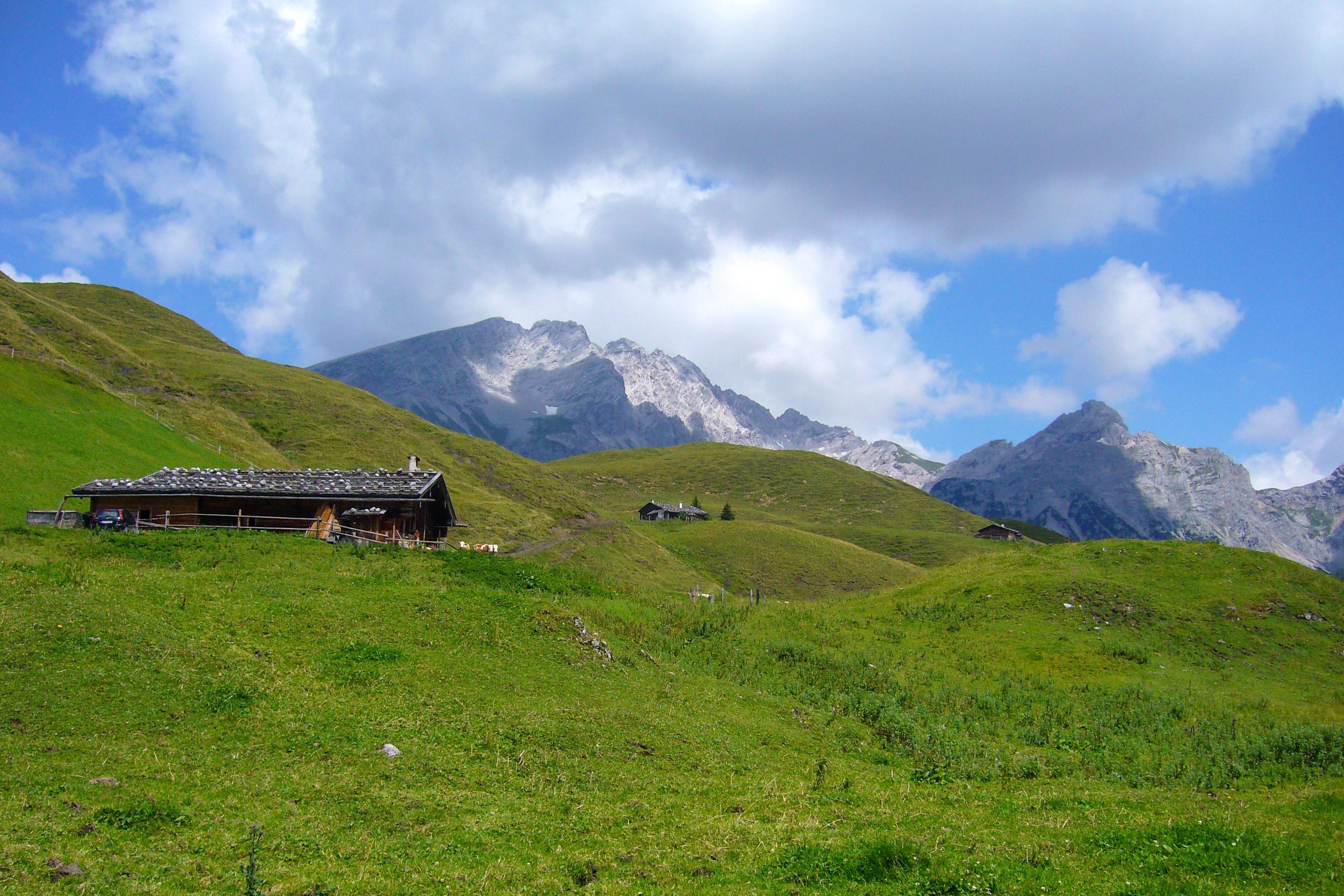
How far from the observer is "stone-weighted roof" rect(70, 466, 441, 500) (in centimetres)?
3909

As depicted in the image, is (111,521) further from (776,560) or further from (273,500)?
(776,560)

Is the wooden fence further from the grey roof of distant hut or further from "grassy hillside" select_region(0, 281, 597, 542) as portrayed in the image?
the grey roof of distant hut

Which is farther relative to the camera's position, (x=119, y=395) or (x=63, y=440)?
(x=119, y=395)

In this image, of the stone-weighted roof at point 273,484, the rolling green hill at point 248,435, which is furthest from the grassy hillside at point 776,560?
the stone-weighted roof at point 273,484

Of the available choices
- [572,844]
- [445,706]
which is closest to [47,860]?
[572,844]

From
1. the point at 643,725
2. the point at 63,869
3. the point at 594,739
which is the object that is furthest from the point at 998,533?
the point at 63,869

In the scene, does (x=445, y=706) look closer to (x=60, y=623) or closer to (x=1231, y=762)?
(x=60, y=623)

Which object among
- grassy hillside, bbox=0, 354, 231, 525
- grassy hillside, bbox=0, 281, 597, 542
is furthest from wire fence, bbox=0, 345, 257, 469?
grassy hillside, bbox=0, 281, 597, 542

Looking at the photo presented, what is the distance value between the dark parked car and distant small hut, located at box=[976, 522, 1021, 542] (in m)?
173

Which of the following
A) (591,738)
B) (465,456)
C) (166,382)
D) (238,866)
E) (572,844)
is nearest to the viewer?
(238,866)

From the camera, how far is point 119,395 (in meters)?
79.4

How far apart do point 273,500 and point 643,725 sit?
30.0 meters

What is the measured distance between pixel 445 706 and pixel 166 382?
10132 cm

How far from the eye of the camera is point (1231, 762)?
20.9 metres
